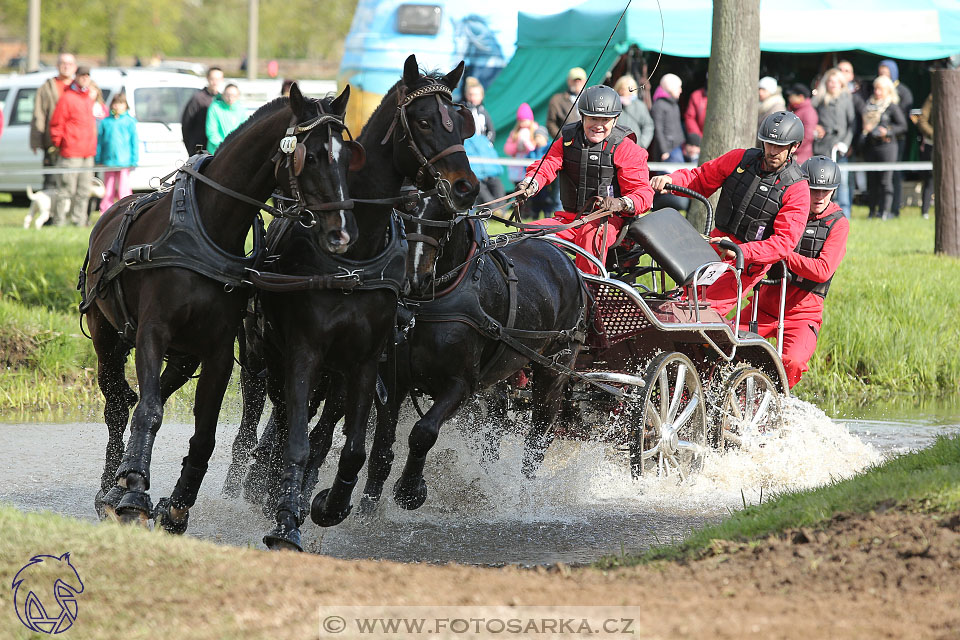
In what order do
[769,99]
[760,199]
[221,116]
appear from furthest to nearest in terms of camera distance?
[769,99]
[221,116]
[760,199]

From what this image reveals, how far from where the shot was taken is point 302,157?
16.8 ft

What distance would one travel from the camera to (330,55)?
2111 inches

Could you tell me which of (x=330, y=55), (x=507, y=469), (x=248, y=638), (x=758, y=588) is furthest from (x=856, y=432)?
(x=330, y=55)

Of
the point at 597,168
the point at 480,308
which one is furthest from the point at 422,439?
the point at 597,168

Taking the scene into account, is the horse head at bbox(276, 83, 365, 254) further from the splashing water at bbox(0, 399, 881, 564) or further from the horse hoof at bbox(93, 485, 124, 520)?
the splashing water at bbox(0, 399, 881, 564)

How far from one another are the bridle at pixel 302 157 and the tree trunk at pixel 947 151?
9.17 metres

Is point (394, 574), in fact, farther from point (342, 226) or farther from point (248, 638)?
point (342, 226)

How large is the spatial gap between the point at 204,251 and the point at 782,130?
13.4ft

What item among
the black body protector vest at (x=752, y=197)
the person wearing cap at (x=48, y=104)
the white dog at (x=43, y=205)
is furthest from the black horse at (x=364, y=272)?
the person wearing cap at (x=48, y=104)

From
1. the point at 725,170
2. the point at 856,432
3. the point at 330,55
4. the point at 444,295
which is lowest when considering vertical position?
the point at 856,432

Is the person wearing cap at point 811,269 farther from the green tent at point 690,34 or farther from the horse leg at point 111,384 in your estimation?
the green tent at point 690,34

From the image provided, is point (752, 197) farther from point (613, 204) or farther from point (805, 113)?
point (805, 113)

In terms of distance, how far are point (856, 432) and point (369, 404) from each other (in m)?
4.62

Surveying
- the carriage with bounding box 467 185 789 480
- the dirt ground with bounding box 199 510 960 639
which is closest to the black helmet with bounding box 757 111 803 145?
the carriage with bounding box 467 185 789 480
